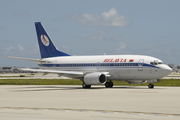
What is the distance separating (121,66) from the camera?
4269cm

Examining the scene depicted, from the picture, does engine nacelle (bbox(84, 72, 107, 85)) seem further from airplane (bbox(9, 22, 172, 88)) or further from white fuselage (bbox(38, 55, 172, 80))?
white fuselage (bbox(38, 55, 172, 80))

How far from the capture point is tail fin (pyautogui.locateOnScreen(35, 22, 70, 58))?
52.3 m

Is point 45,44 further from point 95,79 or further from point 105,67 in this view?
point 95,79

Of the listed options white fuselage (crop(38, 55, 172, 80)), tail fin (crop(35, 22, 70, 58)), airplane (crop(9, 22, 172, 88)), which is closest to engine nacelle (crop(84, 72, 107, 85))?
airplane (crop(9, 22, 172, 88))

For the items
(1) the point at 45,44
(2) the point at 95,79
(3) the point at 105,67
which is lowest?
(2) the point at 95,79

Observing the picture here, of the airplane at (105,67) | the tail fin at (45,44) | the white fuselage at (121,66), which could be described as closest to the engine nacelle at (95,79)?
the airplane at (105,67)

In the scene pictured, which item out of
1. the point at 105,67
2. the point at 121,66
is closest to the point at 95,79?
the point at 105,67

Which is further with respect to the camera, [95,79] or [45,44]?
[45,44]

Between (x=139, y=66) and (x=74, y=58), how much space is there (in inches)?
475

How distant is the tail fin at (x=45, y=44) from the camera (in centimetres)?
5227

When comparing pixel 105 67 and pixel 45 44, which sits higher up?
pixel 45 44

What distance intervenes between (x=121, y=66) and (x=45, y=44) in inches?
649

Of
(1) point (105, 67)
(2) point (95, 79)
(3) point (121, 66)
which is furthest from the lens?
(1) point (105, 67)

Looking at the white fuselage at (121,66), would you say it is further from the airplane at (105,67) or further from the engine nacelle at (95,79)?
the engine nacelle at (95,79)
